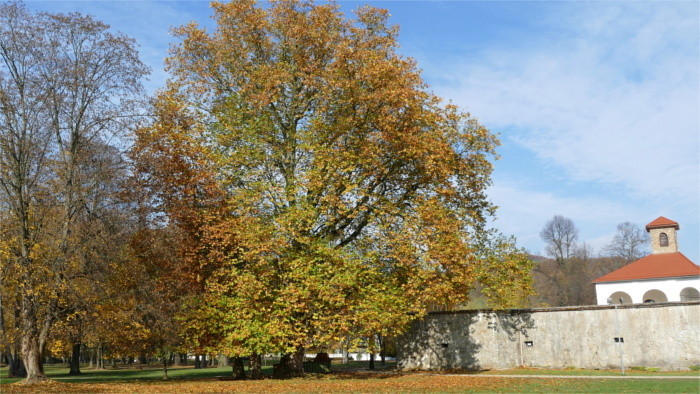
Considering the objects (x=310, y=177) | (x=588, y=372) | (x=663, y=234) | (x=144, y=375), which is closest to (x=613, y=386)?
(x=588, y=372)

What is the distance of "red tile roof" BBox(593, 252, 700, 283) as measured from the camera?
55.0 m

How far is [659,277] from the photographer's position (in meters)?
55.7

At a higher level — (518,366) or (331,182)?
(331,182)

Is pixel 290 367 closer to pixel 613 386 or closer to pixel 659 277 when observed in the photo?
pixel 613 386

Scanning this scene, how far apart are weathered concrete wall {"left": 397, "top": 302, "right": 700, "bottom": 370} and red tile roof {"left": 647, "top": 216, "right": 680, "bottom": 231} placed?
32.0 m

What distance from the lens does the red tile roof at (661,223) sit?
57562mm

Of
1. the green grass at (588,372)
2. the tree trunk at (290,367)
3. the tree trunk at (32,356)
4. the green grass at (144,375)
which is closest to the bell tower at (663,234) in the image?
the green grass at (144,375)

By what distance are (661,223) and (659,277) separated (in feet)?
18.4

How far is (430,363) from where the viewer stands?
3356cm

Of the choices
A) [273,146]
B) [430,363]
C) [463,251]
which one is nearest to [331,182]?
[273,146]

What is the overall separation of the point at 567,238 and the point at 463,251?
76894 millimetres

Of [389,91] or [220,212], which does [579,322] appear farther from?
[220,212]

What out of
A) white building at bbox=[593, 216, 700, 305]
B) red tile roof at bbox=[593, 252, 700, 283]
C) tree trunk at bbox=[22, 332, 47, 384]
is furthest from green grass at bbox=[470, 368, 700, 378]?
red tile roof at bbox=[593, 252, 700, 283]

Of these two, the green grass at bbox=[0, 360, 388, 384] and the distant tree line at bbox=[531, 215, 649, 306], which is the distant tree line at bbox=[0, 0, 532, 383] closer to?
the green grass at bbox=[0, 360, 388, 384]
